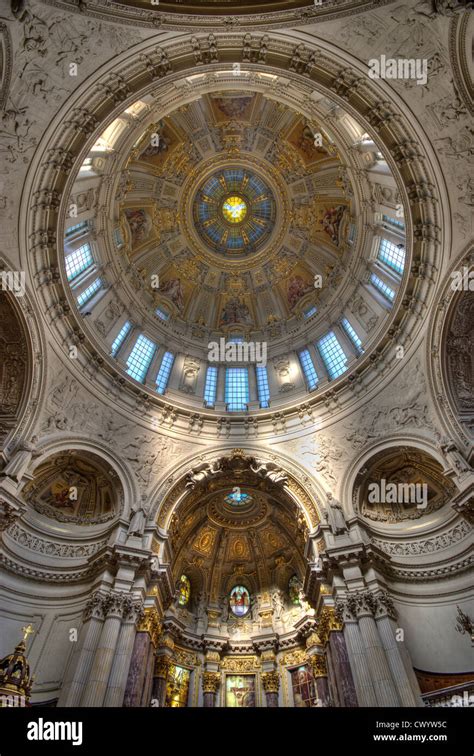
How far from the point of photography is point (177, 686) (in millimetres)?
20234

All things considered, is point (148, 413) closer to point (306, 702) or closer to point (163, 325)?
point (163, 325)

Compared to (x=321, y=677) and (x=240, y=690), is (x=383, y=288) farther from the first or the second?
(x=240, y=690)

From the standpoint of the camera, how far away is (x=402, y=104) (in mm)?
16141

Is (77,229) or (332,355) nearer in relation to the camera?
(77,229)

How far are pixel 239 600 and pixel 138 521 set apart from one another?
9.63 m

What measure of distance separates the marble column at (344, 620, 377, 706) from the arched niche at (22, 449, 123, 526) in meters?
10.9

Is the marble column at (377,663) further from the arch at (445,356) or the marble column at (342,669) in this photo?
the arch at (445,356)

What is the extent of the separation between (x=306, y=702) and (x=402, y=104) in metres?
25.9

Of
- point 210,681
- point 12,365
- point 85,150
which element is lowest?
point 210,681

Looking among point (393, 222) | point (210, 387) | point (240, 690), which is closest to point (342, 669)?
point (240, 690)

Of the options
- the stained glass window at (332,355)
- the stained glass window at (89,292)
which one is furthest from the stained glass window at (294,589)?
the stained glass window at (89,292)

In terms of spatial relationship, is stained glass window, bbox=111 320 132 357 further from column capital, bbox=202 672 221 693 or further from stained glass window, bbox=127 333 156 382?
column capital, bbox=202 672 221 693

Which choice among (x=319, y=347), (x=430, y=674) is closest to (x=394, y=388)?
(x=319, y=347)
